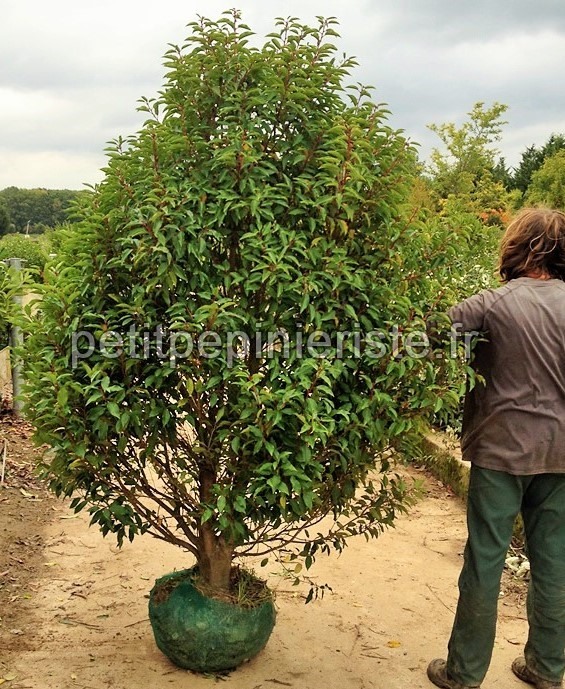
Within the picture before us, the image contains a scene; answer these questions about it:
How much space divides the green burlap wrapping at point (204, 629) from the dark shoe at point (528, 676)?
4.29 feet

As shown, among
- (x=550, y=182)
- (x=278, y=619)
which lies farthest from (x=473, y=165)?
(x=278, y=619)

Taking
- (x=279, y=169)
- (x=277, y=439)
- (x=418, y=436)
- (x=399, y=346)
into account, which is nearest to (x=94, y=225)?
(x=279, y=169)

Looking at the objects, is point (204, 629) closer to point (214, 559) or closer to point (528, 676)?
point (214, 559)

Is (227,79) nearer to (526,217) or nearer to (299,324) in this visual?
(299,324)

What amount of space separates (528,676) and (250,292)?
7.85ft

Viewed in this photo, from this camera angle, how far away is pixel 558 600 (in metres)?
3.65

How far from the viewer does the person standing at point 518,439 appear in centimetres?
346

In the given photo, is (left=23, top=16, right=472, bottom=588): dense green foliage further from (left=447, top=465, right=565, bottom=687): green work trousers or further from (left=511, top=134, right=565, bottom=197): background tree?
(left=511, top=134, right=565, bottom=197): background tree

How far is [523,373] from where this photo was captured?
3.46 meters

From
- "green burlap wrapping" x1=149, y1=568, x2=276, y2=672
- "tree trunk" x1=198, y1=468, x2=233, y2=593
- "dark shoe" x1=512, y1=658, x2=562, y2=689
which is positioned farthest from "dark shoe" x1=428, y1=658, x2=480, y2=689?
"tree trunk" x1=198, y1=468, x2=233, y2=593

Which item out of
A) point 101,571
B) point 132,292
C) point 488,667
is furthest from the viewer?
point 101,571

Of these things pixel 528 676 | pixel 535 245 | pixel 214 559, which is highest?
pixel 535 245

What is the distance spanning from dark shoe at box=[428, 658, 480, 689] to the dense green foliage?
112 centimetres

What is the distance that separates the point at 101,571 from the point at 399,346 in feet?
9.67
